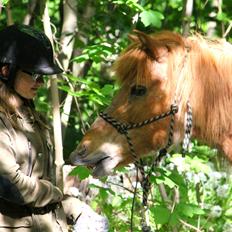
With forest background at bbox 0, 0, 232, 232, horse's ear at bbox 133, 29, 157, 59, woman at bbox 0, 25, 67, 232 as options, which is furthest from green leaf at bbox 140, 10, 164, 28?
woman at bbox 0, 25, 67, 232

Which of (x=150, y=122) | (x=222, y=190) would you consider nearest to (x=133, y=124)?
(x=150, y=122)

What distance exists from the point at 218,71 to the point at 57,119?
1535 millimetres

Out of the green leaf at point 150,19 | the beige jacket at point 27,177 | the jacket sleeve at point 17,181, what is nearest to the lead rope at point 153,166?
the beige jacket at point 27,177

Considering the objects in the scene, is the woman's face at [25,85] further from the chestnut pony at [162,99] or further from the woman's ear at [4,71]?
the chestnut pony at [162,99]

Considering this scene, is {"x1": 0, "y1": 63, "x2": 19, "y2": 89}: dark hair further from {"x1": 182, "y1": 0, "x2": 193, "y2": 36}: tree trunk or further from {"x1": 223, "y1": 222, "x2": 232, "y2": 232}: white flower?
{"x1": 223, "y1": 222, "x2": 232, "y2": 232}: white flower

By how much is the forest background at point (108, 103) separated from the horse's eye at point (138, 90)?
8.9 inches

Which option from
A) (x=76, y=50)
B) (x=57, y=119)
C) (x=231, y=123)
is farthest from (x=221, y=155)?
(x=76, y=50)

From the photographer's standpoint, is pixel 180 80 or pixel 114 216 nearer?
pixel 180 80

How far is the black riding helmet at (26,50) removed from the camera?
3.00 meters

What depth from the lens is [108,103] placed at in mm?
4234

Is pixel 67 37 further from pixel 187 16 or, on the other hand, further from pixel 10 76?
pixel 10 76

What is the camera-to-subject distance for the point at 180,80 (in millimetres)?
3242

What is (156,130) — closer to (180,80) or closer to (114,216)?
(180,80)

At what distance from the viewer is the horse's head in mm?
3275
